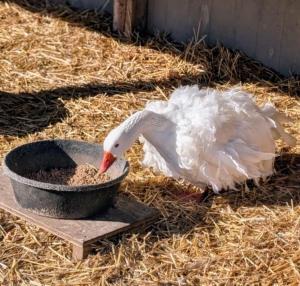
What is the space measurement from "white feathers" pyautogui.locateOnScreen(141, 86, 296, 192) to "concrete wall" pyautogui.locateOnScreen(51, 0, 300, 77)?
6.13 ft

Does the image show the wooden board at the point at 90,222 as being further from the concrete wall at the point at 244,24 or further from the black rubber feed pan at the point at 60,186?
the concrete wall at the point at 244,24

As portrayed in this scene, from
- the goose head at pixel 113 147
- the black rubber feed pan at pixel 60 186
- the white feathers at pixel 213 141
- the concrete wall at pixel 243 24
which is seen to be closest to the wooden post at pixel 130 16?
the concrete wall at pixel 243 24

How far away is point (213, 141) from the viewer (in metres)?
4.57

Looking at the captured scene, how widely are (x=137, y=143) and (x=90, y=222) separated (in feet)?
4.74

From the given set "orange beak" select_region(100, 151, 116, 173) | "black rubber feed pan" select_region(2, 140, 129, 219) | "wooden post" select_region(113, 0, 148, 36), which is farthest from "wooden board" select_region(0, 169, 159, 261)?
"wooden post" select_region(113, 0, 148, 36)

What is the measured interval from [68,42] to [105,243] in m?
3.63

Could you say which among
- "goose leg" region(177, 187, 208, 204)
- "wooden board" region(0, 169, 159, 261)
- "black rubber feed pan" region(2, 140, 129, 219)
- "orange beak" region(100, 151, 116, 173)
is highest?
"orange beak" region(100, 151, 116, 173)

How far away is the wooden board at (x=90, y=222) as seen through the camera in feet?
13.2

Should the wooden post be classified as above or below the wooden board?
above

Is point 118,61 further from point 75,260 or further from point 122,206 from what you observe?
point 75,260

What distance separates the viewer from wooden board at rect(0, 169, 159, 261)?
13.2 feet

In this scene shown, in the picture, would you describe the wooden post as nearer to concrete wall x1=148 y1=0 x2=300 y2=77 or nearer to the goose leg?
concrete wall x1=148 y1=0 x2=300 y2=77

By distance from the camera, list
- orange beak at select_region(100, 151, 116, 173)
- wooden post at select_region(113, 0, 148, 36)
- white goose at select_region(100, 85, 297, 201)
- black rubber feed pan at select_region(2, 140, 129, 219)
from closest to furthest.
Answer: black rubber feed pan at select_region(2, 140, 129, 219) < orange beak at select_region(100, 151, 116, 173) < white goose at select_region(100, 85, 297, 201) < wooden post at select_region(113, 0, 148, 36)

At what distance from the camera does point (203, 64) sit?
6840 millimetres
